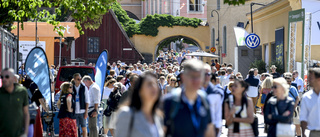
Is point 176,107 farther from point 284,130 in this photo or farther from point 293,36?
point 293,36

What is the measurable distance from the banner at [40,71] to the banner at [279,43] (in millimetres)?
15571

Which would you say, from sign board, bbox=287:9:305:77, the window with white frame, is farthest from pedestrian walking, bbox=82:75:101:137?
the window with white frame

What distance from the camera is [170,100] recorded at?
5.19 metres

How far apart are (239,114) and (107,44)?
41.2m

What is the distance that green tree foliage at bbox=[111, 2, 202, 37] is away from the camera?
51494mm

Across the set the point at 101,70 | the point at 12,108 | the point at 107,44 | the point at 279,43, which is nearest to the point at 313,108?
the point at 12,108

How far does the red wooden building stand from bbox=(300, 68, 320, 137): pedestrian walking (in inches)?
1596

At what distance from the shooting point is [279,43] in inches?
1053

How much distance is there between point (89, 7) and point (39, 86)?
3477 millimetres

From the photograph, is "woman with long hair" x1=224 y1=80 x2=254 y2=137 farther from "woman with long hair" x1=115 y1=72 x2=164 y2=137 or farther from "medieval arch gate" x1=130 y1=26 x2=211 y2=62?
"medieval arch gate" x1=130 y1=26 x2=211 y2=62

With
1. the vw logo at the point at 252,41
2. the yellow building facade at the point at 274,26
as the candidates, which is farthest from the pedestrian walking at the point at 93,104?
the vw logo at the point at 252,41

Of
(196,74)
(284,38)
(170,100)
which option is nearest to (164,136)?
(170,100)

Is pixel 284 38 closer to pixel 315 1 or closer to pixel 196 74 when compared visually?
pixel 315 1

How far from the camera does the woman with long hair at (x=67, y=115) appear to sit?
11.6 m
